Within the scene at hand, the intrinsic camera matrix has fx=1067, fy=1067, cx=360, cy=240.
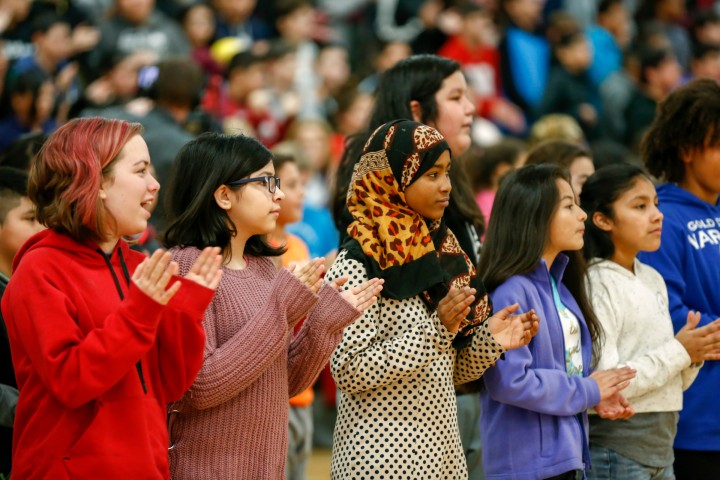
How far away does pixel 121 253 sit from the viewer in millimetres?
3197

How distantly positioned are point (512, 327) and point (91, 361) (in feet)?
4.87

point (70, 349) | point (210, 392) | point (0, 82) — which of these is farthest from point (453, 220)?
point (0, 82)

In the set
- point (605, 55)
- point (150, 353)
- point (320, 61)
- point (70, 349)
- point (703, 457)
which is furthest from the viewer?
point (605, 55)

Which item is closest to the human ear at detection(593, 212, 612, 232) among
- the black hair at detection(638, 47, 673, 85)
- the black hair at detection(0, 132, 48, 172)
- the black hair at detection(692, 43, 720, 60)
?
the black hair at detection(0, 132, 48, 172)

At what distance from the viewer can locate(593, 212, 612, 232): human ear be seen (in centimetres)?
437

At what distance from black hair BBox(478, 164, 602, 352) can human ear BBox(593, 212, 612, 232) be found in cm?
34

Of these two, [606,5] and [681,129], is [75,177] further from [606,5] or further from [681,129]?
[606,5]

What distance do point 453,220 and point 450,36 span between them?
23.0ft

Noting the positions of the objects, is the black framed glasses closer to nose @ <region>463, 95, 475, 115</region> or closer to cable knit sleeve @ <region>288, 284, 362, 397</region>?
cable knit sleeve @ <region>288, 284, 362, 397</region>

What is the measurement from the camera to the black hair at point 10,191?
3.95 metres

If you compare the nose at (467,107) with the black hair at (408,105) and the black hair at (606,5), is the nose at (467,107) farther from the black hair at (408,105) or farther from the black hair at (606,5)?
the black hair at (606,5)

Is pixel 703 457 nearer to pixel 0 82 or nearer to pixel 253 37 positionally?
pixel 0 82

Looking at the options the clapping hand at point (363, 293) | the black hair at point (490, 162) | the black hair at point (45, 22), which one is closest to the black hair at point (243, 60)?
the black hair at point (45, 22)

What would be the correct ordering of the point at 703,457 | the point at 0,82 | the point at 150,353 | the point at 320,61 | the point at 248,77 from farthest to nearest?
the point at 320,61
the point at 248,77
the point at 0,82
the point at 703,457
the point at 150,353
